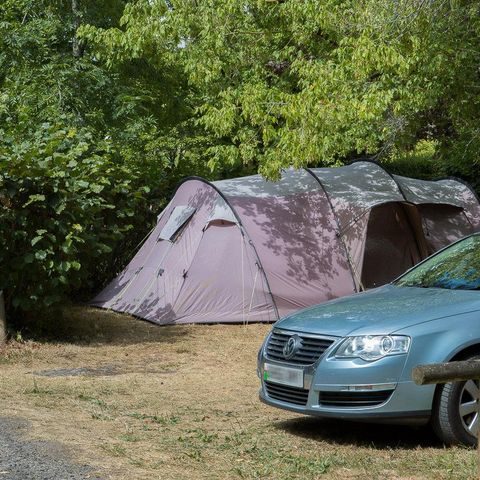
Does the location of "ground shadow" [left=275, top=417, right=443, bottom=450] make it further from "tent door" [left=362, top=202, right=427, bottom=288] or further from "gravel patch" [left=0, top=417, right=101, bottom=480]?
"tent door" [left=362, top=202, right=427, bottom=288]

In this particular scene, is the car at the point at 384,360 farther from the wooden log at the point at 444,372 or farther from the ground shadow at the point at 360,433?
the wooden log at the point at 444,372

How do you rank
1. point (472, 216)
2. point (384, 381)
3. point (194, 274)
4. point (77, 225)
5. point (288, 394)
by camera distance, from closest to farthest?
point (384, 381)
point (288, 394)
point (77, 225)
point (194, 274)
point (472, 216)

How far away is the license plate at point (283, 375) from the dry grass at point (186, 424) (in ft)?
1.33

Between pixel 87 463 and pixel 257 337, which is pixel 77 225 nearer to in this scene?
pixel 257 337

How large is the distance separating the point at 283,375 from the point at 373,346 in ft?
2.58

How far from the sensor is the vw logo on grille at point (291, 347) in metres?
7.21

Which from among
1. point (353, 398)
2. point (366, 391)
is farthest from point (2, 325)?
point (366, 391)

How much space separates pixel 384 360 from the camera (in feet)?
22.0

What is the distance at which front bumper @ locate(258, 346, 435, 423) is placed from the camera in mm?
6691

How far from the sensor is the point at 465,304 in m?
7.00

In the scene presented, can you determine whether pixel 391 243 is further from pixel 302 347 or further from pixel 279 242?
pixel 302 347

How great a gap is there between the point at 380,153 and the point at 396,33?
11.8ft

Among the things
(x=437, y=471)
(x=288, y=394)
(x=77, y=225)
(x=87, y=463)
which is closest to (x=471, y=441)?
(x=437, y=471)

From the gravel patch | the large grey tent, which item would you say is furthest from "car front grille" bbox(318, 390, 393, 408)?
the large grey tent
